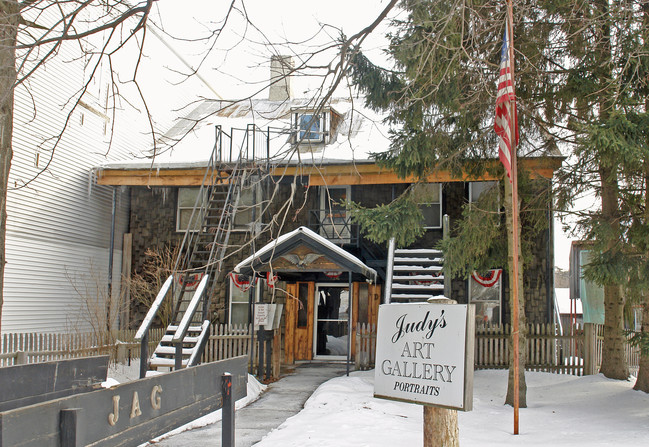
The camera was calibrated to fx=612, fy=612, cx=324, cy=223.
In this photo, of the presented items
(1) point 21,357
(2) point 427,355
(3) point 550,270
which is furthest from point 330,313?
(2) point 427,355

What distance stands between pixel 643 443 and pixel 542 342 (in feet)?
22.6

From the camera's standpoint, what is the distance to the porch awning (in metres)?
12.0

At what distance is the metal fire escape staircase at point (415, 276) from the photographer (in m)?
12.8

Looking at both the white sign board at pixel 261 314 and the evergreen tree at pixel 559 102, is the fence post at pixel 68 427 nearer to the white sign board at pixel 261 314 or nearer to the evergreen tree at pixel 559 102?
the evergreen tree at pixel 559 102

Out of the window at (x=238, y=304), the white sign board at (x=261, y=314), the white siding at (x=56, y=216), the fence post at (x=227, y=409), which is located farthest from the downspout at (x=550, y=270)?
the fence post at (x=227, y=409)

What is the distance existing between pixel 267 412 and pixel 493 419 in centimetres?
335

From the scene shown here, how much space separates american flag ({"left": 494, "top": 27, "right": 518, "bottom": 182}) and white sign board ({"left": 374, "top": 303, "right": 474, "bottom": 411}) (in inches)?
167

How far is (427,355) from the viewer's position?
14.9ft

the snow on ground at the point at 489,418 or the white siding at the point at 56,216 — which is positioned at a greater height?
the white siding at the point at 56,216

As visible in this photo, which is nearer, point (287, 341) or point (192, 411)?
point (192, 411)

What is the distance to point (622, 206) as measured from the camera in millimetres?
10742

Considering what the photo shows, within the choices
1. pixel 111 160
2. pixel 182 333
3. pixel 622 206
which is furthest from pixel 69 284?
pixel 622 206

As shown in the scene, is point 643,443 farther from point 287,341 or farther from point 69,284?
point 69,284

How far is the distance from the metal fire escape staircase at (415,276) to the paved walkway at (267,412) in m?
2.30
